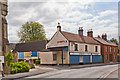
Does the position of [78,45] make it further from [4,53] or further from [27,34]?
[27,34]

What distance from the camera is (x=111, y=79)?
13.1 metres

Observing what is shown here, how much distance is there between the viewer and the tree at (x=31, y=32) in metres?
56.4

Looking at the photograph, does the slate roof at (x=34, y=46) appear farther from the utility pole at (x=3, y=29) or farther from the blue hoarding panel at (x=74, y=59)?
the utility pole at (x=3, y=29)

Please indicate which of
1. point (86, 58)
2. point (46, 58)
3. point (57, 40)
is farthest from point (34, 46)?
point (86, 58)

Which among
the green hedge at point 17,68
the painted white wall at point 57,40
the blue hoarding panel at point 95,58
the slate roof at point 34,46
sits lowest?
the blue hoarding panel at point 95,58

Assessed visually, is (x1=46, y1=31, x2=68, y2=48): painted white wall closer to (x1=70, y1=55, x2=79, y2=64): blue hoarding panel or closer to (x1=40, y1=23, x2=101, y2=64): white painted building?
(x1=40, y1=23, x2=101, y2=64): white painted building

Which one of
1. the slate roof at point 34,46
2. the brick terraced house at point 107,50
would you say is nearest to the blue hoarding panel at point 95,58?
the brick terraced house at point 107,50

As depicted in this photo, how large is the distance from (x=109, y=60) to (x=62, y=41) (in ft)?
67.9

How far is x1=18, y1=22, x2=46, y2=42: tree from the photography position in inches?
2219

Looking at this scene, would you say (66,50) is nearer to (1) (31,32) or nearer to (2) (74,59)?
(2) (74,59)

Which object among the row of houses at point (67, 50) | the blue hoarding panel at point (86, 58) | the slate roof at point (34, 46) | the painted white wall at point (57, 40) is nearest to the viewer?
the row of houses at point (67, 50)

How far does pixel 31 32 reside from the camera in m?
56.6

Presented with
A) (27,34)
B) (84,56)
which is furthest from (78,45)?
(27,34)

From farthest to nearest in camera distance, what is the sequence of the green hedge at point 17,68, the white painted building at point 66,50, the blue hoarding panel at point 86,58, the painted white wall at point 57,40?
the blue hoarding panel at point 86,58, the painted white wall at point 57,40, the white painted building at point 66,50, the green hedge at point 17,68
